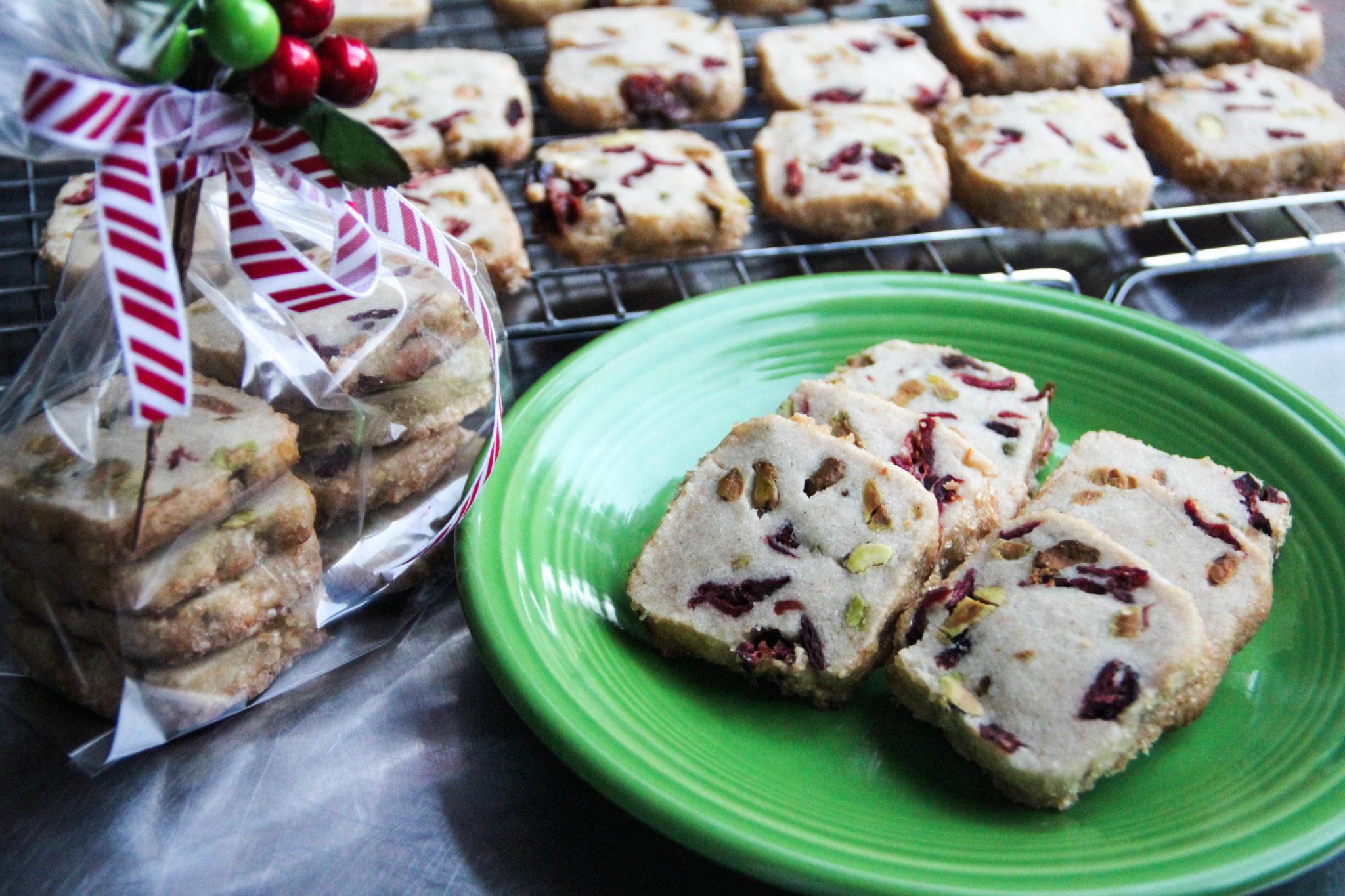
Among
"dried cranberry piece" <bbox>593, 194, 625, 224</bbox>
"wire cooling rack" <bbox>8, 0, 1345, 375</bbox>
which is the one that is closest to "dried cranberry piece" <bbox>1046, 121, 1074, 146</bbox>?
"wire cooling rack" <bbox>8, 0, 1345, 375</bbox>

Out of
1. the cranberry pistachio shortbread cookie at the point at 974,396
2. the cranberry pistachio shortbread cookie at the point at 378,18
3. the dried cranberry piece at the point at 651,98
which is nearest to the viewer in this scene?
the cranberry pistachio shortbread cookie at the point at 974,396

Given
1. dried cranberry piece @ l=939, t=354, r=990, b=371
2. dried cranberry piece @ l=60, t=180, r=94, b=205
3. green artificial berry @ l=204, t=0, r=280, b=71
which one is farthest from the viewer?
dried cranberry piece @ l=60, t=180, r=94, b=205

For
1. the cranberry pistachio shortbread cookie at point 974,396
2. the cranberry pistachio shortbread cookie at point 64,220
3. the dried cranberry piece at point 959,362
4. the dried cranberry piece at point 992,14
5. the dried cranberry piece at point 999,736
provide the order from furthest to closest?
1. the dried cranberry piece at point 992,14
2. the cranberry pistachio shortbread cookie at point 64,220
3. the dried cranberry piece at point 959,362
4. the cranberry pistachio shortbread cookie at point 974,396
5. the dried cranberry piece at point 999,736

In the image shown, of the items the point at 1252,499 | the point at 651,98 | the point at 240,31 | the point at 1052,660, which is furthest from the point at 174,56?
the point at 651,98

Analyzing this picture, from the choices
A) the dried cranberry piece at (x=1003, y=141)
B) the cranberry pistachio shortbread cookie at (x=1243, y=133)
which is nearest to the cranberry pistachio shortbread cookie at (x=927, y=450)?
the dried cranberry piece at (x=1003, y=141)

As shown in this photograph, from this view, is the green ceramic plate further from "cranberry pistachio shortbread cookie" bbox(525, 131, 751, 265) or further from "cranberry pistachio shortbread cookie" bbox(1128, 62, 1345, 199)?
"cranberry pistachio shortbread cookie" bbox(1128, 62, 1345, 199)

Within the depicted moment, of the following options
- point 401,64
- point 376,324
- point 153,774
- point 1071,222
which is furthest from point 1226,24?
point 153,774

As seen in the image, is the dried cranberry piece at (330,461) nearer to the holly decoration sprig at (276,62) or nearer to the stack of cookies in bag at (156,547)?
the stack of cookies in bag at (156,547)
